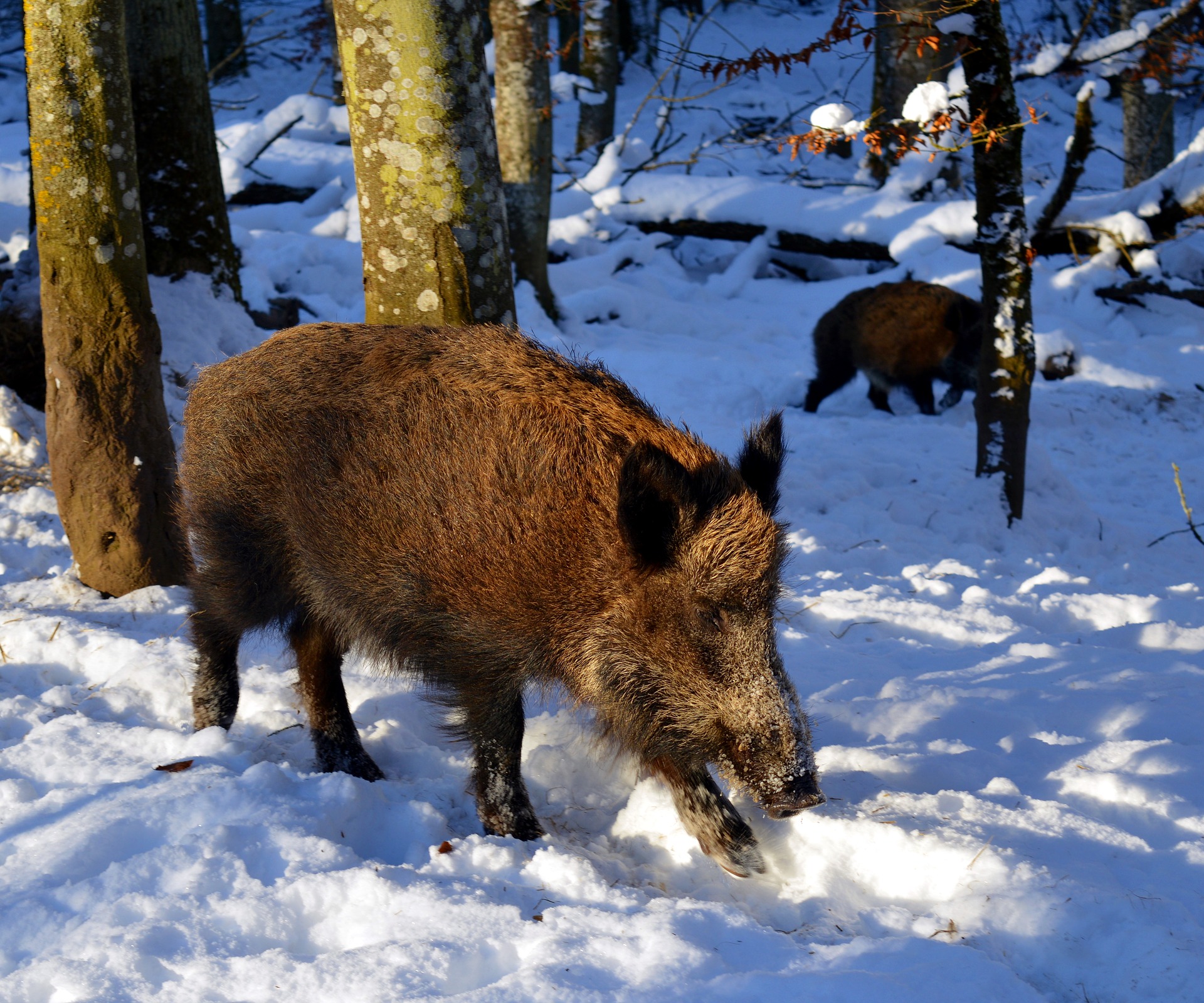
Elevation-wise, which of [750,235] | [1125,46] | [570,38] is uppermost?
[570,38]

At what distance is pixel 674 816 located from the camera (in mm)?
2725

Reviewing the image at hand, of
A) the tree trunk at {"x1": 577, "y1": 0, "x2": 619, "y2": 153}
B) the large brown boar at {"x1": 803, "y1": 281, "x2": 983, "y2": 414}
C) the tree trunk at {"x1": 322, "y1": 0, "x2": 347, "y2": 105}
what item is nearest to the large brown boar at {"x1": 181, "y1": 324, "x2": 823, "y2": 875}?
the large brown boar at {"x1": 803, "y1": 281, "x2": 983, "y2": 414}

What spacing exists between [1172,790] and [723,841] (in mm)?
1182

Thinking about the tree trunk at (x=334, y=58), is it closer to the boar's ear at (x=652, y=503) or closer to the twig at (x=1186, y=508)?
the twig at (x=1186, y=508)

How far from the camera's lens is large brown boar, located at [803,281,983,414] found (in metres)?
9.29

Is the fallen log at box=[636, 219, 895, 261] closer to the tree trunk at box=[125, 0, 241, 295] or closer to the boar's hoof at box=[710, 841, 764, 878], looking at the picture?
the tree trunk at box=[125, 0, 241, 295]

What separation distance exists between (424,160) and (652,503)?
186 centimetres

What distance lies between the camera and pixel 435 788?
2930 mm

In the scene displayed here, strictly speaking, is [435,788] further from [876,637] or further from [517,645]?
[876,637]

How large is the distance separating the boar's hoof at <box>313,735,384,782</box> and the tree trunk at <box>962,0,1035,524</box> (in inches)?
161

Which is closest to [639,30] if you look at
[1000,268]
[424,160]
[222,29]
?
[222,29]

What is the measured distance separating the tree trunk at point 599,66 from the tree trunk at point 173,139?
28.4 feet

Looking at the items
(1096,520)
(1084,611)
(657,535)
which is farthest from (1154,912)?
(1096,520)

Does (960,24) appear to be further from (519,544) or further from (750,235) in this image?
(750,235)
